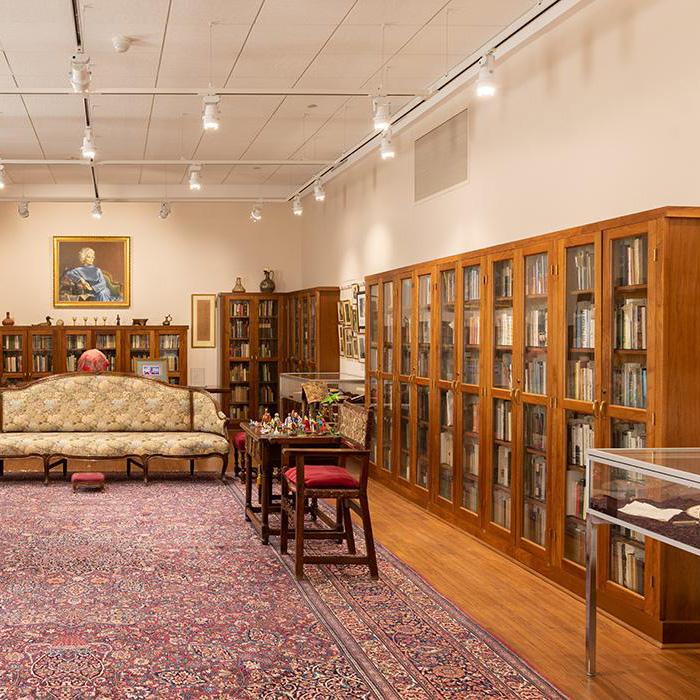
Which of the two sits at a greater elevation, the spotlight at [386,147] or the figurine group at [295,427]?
the spotlight at [386,147]

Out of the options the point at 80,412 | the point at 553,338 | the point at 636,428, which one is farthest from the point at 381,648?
the point at 80,412

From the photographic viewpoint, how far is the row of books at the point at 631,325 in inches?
227

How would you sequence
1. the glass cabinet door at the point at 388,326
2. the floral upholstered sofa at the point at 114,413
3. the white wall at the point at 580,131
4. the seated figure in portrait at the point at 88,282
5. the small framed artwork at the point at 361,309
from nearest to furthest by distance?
the white wall at the point at 580,131
the glass cabinet door at the point at 388,326
the floral upholstered sofa at the point at 114,413
the small framed artwork at the point at 361,309
the seated figure in portrait at the point at 88,282

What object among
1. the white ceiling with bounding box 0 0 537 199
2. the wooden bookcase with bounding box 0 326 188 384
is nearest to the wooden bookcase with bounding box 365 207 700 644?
the white ceiling with bounding box 0 0 537 199

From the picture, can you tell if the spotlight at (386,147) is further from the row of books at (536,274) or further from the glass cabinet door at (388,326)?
the row of books at (536,274)

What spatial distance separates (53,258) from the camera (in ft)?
56.2

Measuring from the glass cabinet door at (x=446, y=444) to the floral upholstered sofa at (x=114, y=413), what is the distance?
3.42 m

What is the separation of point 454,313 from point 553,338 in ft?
6.82

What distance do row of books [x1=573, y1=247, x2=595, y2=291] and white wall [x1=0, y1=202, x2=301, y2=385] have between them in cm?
1176

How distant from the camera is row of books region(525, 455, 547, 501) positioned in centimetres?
704

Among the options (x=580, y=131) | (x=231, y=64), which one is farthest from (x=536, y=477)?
Answer: (x=231, y=64)

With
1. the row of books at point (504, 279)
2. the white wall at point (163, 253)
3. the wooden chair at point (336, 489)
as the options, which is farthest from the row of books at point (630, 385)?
the white wall at point (163, 253)

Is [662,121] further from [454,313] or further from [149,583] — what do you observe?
[149,583]

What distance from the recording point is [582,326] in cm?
647
